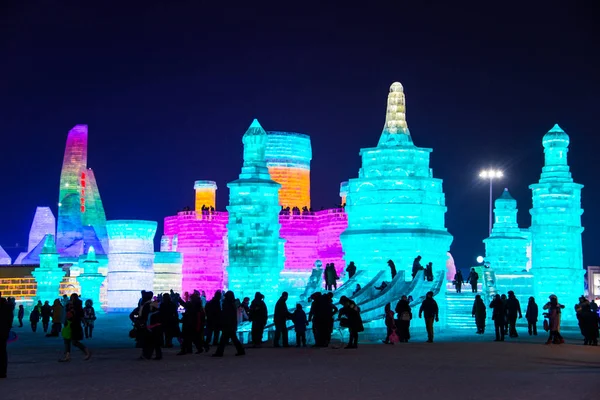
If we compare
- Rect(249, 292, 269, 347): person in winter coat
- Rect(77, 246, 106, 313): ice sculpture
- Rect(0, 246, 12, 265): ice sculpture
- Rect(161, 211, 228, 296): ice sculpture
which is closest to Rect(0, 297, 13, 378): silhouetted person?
Rect(249, 292, 269, 347): person in winter coat

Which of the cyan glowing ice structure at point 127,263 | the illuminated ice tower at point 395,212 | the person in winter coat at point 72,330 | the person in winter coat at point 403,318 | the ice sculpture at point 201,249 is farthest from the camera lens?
the ice sculpture at point 201,249

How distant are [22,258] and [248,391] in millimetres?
104923

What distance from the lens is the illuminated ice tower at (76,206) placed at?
108 metres

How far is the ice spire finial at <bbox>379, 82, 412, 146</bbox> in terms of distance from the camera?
5719cm

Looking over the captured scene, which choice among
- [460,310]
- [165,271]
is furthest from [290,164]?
[460,310]

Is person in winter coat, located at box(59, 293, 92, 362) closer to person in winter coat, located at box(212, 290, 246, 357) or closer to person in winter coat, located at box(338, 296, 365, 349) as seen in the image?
person in winter coat, located at box(212, 290, 246, 357)

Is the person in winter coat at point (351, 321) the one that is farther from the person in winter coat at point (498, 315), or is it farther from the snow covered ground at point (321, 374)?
the person in winter coat at point (498, 315)

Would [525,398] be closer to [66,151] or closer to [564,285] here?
[564,285]

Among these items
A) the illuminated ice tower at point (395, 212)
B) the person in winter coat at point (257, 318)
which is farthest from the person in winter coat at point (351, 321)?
the illuminated ice tower at point (395, 212)

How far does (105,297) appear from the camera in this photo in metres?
88.2

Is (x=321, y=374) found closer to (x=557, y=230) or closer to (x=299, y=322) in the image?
(x=299, y=322)

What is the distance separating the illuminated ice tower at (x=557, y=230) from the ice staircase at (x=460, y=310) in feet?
22.9

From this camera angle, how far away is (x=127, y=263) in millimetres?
80375

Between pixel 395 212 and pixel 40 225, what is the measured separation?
76217 millimetres
